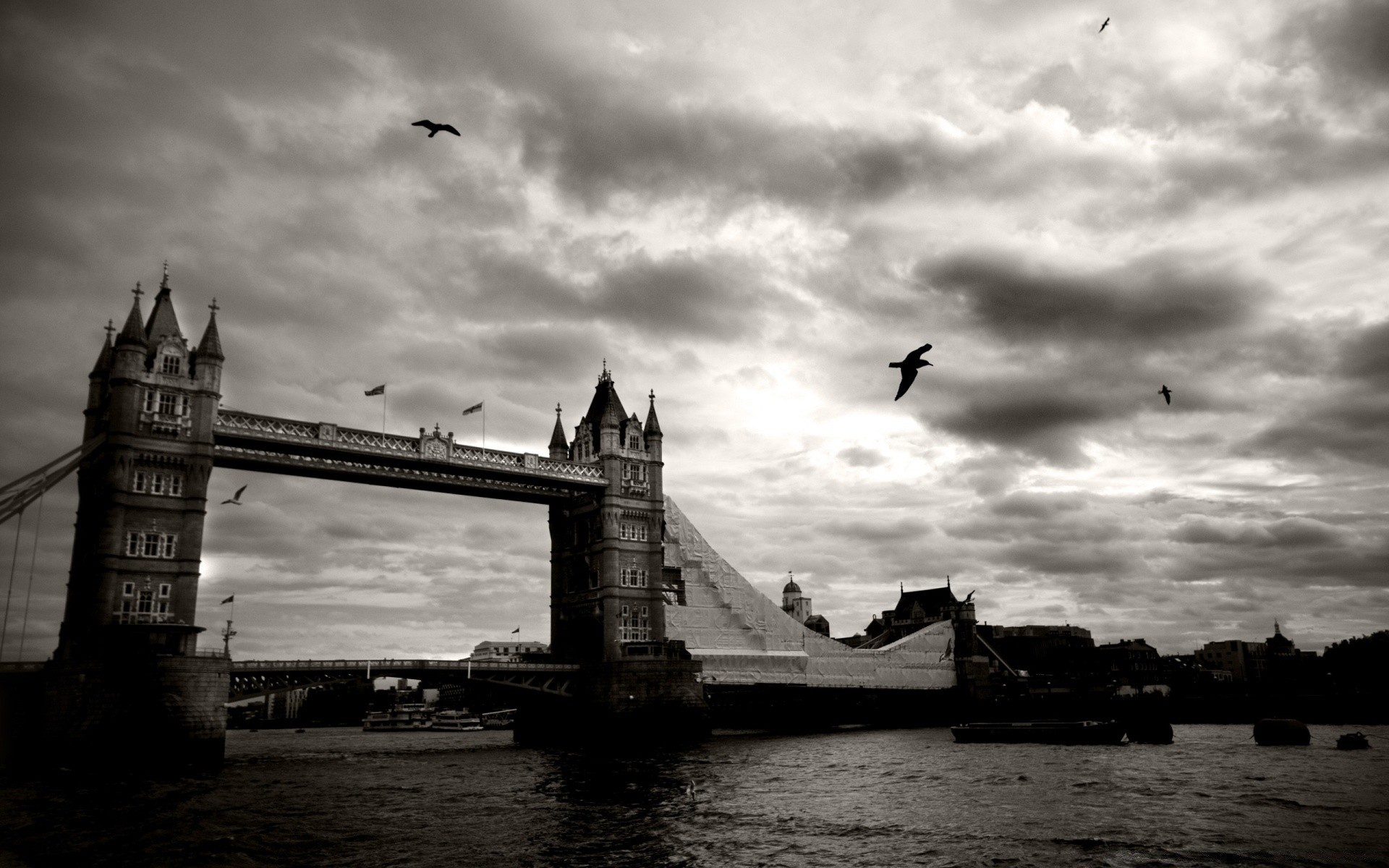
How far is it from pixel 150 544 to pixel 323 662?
14192mm

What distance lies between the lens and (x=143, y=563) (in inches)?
2564

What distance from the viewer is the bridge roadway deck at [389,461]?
7206 cm

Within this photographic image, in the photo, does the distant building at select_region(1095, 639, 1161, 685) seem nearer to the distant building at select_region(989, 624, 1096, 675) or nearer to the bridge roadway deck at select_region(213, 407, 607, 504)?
the distant building at select_region(989, 624, 1096, 675)

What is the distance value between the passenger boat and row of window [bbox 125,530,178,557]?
2663 inches

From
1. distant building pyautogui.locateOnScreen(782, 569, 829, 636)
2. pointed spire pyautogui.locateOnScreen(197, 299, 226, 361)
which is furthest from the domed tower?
pointed spire pyautogui.locateOnScreen(197, 299, 226, 361)

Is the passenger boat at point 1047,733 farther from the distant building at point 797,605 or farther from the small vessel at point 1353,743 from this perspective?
the distant building at point 797,605

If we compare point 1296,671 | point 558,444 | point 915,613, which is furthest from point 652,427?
point 1296,671

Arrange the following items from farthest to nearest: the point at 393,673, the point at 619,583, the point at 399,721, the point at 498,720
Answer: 1. the point at 498,720
2. the point at 399,721
3. the point at 619,583
4. the point at 393,673

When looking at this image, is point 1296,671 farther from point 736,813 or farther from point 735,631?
point 736,813

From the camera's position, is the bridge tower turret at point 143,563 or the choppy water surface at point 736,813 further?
the bridge tower turret at point 143,563

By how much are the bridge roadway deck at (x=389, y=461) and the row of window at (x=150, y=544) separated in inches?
295

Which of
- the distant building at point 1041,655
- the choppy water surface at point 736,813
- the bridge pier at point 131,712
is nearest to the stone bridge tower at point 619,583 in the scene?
the choppy water surface at point 736,813

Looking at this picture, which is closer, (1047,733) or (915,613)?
(1047,733)

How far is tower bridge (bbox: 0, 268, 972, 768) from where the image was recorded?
5906 cm
